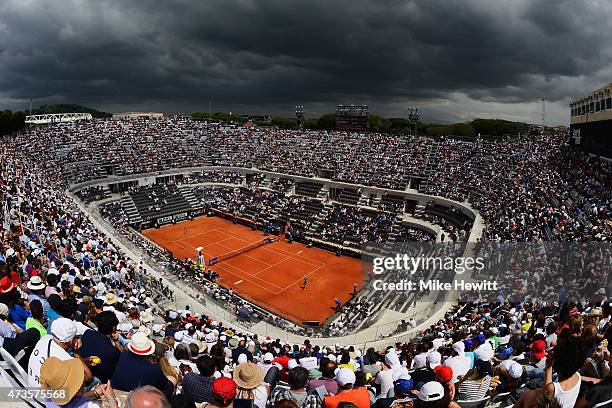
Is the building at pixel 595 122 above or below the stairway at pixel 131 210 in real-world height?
above

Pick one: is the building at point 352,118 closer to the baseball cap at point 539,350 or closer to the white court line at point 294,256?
the white court line at point 294,256

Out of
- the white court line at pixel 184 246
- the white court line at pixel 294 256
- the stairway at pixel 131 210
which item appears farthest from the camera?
the stairway at pixel 131 210

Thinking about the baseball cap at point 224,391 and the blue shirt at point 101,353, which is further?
the blue shirt at point 101,353

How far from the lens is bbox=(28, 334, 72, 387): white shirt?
4465 millimetres

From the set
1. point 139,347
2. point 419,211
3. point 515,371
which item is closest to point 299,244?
point 419,211

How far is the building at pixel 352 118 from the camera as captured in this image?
3078 inches

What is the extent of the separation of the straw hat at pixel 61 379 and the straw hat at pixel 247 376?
2.05 meters

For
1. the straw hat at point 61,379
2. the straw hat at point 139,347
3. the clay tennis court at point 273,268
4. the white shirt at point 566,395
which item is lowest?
the clay tennis court at point 273,268

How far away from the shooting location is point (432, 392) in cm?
395

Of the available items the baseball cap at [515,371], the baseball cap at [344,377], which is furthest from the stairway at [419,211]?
the baseball cap at [344,377]

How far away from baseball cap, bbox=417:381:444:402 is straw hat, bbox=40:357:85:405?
370cm

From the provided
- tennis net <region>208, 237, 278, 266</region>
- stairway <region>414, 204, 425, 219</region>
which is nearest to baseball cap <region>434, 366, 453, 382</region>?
tennis net <region>208, 237, 278, 266</region>

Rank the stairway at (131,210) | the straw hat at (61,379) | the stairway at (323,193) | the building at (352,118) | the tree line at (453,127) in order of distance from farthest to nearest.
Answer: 1. the tree line at (453,127)
2. the building at (352,118)
3. the stairway at (323,193)
4. the stairway at (131,210)
5. the straw hat at (61,379)

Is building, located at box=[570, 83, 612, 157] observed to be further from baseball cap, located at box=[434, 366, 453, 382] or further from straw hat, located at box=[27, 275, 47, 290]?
straw hat, located at box=[27, 275, 47, 290]
